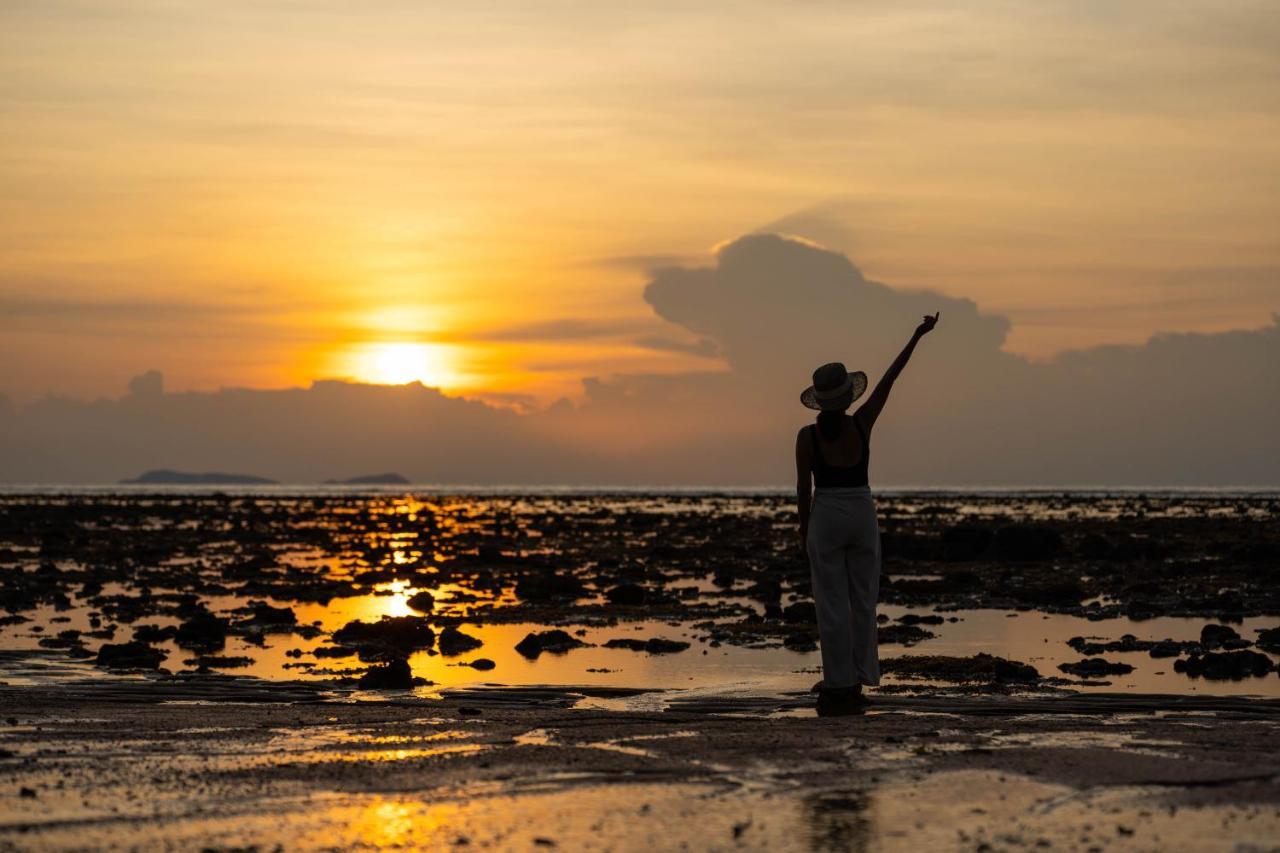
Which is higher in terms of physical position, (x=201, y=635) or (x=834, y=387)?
(x=834, y=387)

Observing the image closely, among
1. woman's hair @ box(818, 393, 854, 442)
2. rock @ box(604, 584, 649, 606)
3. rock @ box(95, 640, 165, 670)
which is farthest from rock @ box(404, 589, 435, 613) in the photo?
woman's hair @ box(818, 393, 854, 442)

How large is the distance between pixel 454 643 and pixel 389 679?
4902mm

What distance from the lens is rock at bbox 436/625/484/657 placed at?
65.3 ft

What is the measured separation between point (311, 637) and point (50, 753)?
39.9ft

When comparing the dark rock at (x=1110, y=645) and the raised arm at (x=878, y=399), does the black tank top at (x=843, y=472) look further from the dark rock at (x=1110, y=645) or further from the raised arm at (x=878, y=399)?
the dark rock at (x=1110, y=645)

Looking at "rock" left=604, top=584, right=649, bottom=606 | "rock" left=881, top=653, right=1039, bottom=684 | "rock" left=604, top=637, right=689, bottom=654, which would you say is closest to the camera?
"rock" left=881, top=653, right=1039, bottom=684

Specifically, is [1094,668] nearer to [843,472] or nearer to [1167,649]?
[1167,649]

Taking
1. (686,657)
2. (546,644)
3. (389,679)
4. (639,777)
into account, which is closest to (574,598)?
(546,644)

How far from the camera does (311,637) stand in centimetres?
2212

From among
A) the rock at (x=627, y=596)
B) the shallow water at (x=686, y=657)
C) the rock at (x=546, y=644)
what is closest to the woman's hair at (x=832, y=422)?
the shallow water at (x=686, y=657)

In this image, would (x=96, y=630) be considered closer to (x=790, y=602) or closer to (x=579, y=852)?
(x=790, y=602)

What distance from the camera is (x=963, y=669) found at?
16.5m

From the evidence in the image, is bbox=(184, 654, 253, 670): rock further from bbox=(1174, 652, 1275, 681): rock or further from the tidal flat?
bbox=(1174, 652, 1275, 681): rock

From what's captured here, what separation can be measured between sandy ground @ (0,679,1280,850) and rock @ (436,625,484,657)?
6876mm
